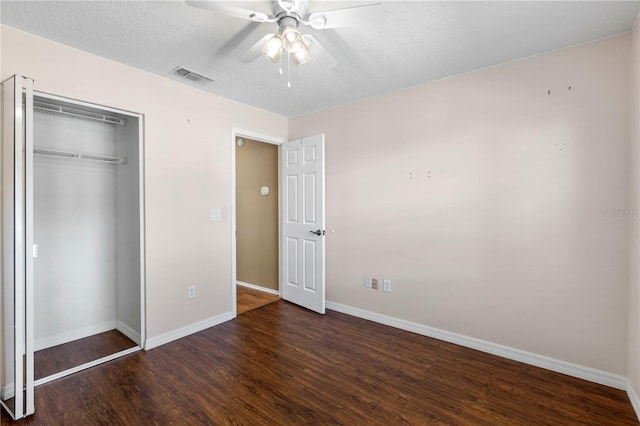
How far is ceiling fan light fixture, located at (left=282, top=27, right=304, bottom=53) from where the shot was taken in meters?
1.68

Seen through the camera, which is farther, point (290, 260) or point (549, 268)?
point (290, 260)

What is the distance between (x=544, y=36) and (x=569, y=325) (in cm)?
214

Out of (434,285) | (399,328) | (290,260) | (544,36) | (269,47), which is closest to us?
(269,47)

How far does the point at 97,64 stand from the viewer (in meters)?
2.41

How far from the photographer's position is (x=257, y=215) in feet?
15.1

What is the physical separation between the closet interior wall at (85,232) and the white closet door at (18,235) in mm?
879

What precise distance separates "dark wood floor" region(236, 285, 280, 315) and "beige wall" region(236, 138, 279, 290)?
15 cm

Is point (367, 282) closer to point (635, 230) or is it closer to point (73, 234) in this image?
point (635, 230)

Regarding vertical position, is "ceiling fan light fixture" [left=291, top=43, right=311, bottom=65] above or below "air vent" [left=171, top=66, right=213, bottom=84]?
below

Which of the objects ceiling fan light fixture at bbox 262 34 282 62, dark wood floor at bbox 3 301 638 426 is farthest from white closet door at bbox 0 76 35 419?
ceiling fan light fixture at bbox 262 34 282 62

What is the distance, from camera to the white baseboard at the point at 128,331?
112 inches

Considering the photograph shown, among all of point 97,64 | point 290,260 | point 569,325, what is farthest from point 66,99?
point 569,325

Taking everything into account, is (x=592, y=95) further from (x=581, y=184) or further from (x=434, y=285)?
(x=434, y=285)

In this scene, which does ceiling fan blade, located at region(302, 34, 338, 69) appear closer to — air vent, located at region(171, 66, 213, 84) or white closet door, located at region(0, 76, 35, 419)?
air vent, located at region(171, 66, 213, 84)
